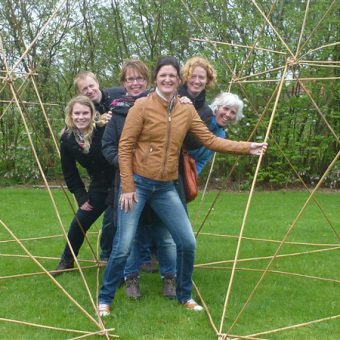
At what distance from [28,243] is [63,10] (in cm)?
593

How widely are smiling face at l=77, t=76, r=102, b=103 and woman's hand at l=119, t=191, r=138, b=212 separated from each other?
1123 mm

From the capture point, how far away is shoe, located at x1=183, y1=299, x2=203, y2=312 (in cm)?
385

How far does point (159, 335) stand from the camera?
348 cm

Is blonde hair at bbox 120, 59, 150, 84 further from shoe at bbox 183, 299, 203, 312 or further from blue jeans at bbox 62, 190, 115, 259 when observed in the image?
shoe at bbox 183, 299, 203, 312

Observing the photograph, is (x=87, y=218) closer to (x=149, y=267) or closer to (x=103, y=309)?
(x=149, y=267)

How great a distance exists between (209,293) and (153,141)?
4.44ft

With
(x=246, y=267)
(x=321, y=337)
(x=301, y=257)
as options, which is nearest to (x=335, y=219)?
(x=301, y=257)

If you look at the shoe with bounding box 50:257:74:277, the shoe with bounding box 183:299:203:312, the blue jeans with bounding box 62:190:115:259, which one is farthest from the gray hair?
the shoe with bounding box 50:257:74:277

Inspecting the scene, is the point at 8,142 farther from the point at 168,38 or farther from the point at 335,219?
the point at 335,219

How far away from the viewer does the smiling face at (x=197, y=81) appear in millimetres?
3990

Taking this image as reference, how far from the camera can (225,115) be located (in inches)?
157

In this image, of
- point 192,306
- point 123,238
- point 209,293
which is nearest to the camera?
point 123,238

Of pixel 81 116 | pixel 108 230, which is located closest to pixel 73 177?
pixel 108 230

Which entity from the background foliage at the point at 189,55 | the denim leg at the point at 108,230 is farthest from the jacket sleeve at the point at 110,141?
the background foliage at the point at 189,55
